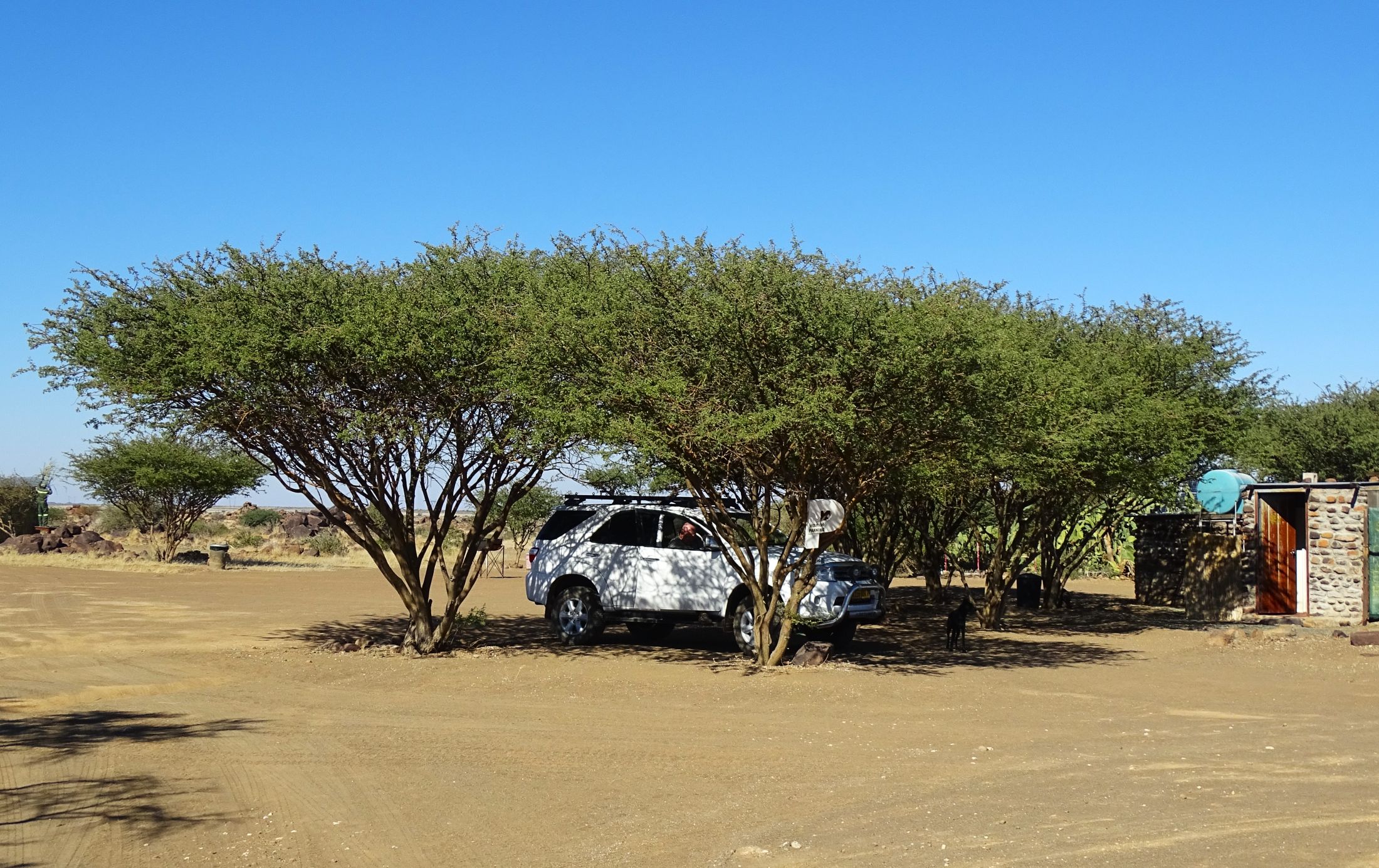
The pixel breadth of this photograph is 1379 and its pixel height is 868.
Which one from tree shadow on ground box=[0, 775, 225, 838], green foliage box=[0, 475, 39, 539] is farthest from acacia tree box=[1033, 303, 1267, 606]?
green foliage box=[0, 475, 39, 539]

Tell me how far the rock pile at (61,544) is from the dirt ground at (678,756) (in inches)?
1229

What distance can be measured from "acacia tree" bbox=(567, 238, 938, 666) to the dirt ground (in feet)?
7.87

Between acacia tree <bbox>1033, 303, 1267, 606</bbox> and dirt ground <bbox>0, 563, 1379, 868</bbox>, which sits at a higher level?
acacia tree <bbox>1033, 303, 1267, 606</bbox>

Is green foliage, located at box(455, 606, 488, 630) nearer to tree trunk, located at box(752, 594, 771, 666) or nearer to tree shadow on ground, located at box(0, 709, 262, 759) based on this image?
tree trunk, located at box(752, 594, 771, 666)

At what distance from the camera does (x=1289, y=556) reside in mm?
24312

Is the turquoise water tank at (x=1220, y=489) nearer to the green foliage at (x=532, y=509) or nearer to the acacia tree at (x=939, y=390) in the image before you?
the acacia tree at (x=939, y=390)

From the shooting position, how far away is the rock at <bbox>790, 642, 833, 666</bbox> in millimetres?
15602

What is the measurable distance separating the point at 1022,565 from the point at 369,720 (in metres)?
15.9

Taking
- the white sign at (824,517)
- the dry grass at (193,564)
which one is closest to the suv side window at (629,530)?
the white sign at (824,517)

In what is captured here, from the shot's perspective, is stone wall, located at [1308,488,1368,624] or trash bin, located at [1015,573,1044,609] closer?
stone wall, located at [1308,488,1368,624]

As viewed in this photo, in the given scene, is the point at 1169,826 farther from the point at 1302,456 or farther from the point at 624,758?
the point at 1302,456

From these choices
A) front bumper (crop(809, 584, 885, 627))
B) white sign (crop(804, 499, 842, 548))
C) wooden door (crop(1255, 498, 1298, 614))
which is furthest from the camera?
wooden door (crop(1255, 498, 1298, 614))

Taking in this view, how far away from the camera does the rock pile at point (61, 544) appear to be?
153 feet

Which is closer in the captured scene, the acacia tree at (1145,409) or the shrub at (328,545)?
the acacia tree at (1145,409)
